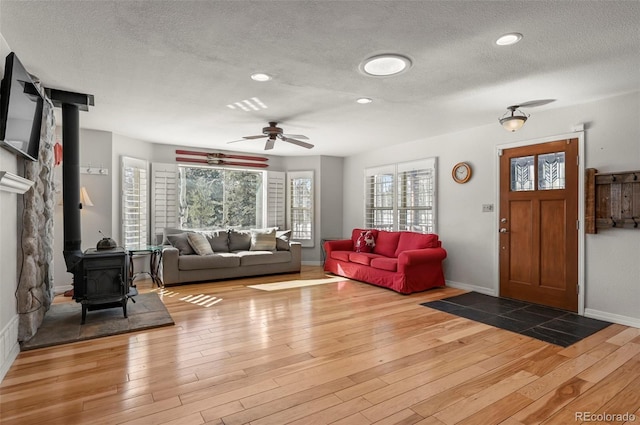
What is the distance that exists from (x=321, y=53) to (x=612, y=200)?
350 cm

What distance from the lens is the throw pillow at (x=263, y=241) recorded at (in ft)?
21.8

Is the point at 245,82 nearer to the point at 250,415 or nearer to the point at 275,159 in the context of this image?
the point at 250,415

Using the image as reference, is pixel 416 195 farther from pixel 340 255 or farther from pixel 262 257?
pixel 262 257

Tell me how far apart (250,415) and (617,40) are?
361 centimetres

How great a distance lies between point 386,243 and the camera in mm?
6203

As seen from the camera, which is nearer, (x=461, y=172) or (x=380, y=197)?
(x=461, y=172)

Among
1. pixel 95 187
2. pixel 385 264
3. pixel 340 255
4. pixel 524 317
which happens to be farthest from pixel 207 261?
pixel 524 317

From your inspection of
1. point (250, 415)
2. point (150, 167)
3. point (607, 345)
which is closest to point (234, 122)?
point (150, 167)

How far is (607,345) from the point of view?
10.2ft

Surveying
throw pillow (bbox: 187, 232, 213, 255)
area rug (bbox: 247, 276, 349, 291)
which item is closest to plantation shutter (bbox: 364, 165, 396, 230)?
area rug (bbox: 247, 276, 349, 291)

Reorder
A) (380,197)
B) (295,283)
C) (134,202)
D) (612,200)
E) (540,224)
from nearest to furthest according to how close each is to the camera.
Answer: (612,200)
(540,224)
(295,283)
(134,202)
(380,197)

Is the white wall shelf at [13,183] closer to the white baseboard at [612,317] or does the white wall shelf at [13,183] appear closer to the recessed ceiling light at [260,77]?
the recessed ceiling light at [260,77]

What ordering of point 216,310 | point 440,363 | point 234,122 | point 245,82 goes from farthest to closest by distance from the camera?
1. point 234,122
2. point 216,310
3. point 245,82
4. point 440,363

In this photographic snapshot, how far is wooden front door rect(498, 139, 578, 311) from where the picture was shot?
4.14 metres
